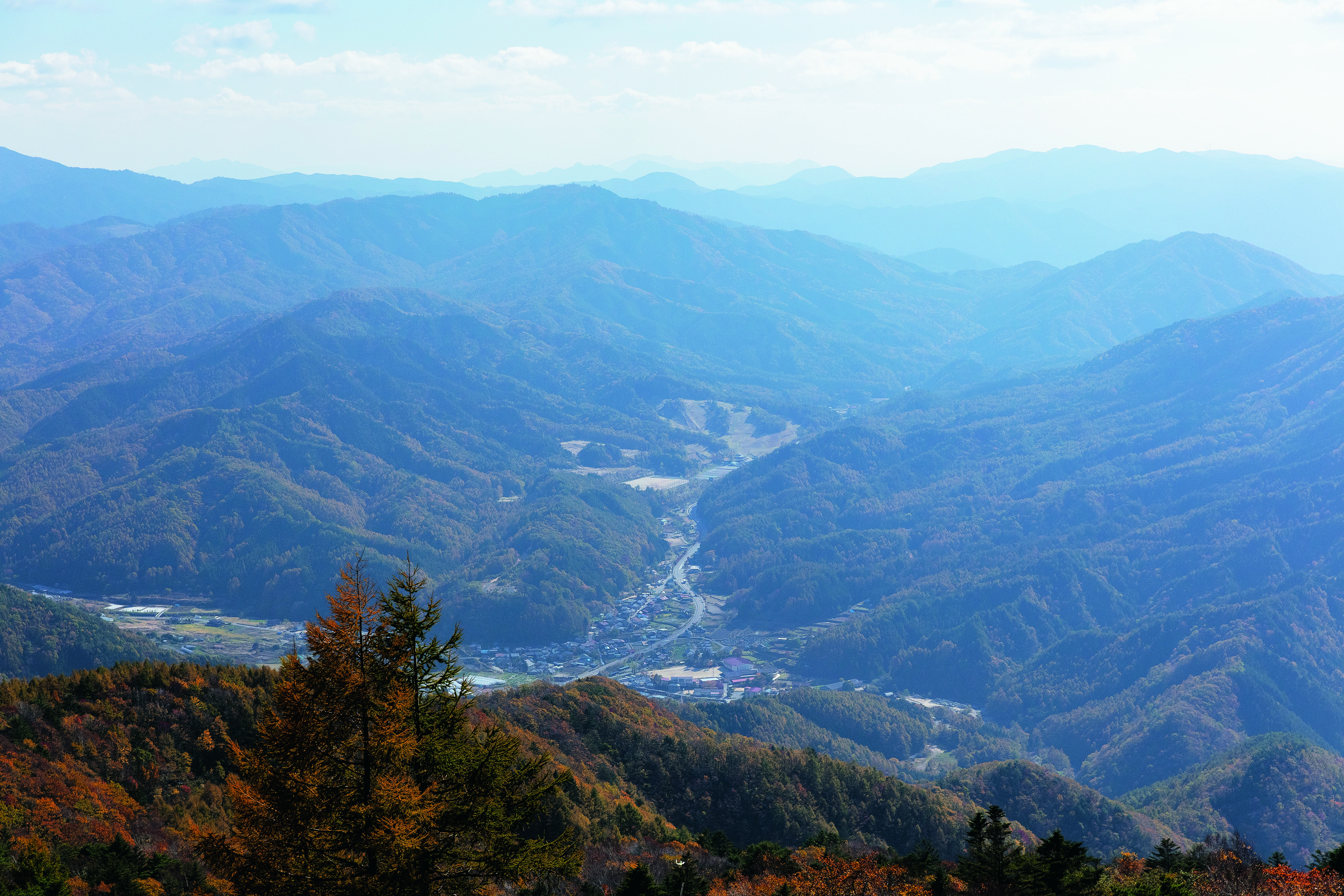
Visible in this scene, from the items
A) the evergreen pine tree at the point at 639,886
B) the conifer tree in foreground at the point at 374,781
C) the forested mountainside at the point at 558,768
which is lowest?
the forested mountainside at the point at 558,768

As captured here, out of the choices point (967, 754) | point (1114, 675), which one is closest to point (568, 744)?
point (967, 754)

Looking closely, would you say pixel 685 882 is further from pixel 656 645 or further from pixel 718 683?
pixel 656 645

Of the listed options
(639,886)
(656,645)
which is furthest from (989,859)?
(656,645)

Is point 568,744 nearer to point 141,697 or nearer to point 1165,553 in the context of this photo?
point 141,697

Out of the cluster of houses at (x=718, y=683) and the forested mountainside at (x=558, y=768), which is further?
the cluster of houses at (x=718, y=683)

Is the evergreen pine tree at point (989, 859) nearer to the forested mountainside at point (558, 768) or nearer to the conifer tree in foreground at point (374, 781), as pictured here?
the forested mountainside at point (558, 768)

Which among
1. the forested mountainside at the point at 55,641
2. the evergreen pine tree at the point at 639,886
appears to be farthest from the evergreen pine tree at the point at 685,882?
the forested mountainside at the point at 55,641
